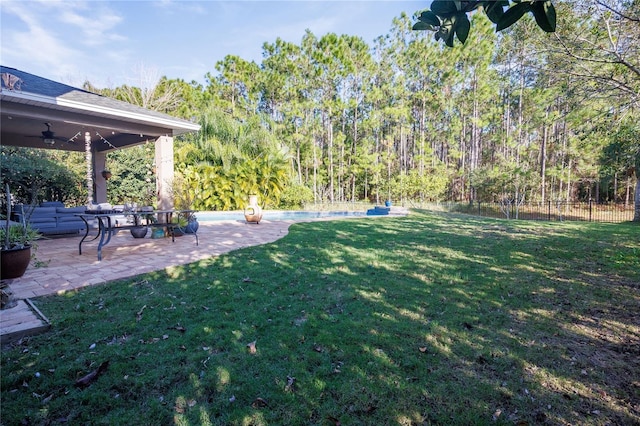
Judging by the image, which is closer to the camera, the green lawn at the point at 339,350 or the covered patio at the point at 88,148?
the green lawn at the point at 339,350

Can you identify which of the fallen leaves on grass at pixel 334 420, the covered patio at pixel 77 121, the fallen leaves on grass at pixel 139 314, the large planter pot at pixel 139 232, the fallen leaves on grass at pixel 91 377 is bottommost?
the fallen leaves on grass at pixel 334 420

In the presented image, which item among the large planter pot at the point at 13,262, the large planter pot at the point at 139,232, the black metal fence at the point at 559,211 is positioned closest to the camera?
the large planter pot at the point at 13,262

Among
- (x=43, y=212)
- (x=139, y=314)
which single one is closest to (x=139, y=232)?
(x=43, y=212)

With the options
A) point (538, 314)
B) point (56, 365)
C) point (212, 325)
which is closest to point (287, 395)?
point (212, 325)

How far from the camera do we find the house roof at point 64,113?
524cm

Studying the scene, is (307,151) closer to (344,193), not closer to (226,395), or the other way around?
(344,193)

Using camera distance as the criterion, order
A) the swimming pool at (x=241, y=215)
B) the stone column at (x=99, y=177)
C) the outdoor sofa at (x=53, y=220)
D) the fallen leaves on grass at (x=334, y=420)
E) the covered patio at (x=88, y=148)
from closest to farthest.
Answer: the fallen leaves on grass at (x=334, y=420) → the covered patio at (x=88, y=148) → the outdoor sofa at (x=53, y=220) → the stone column at (x=99, y=177) → the swimming pool at (x=241, y=215)

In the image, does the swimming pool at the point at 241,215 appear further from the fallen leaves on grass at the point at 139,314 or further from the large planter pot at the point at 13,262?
the fallen leaves on grass at the point at 139,314

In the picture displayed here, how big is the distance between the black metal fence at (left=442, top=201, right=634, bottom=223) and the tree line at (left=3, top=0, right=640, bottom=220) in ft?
4.92

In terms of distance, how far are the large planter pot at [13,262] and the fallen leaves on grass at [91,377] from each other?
2692 mm

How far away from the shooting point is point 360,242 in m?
6.26

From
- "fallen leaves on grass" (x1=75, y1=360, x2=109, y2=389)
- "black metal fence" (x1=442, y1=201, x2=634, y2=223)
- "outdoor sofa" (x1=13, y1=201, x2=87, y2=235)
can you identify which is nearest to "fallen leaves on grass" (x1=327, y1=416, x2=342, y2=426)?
"fallen leaves on grass" (x1=75, y1=360, x2=109, y2=389)

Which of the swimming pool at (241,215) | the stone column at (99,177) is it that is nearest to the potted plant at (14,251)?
the swimming pool at (241,215)

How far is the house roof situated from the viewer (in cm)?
524
